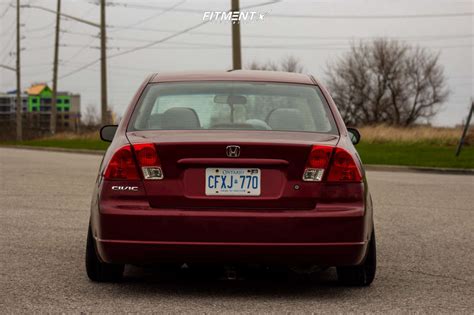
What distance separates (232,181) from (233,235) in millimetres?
322

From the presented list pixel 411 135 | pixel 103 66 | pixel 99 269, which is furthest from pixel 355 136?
pixel 103 66

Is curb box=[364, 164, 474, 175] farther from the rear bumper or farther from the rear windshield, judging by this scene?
the rear bumper

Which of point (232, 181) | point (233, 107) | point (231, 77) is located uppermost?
point (231, 77)

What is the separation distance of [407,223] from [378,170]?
1252cm

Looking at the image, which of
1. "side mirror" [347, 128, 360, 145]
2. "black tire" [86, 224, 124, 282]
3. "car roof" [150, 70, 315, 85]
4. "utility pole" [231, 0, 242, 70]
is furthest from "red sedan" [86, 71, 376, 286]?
"utility pole" [231, 0, 242, 70]

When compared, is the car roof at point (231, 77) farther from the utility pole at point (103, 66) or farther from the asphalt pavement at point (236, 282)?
the utility pole at point (103, 66)

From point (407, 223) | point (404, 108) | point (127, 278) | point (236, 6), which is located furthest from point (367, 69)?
point (127, 278)

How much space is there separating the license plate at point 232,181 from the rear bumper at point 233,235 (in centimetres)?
13

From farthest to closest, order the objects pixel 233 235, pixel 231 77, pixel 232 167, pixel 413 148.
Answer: pixel 413 148 → pixel 231 77 → pixel 232 167 → pixel 233 235

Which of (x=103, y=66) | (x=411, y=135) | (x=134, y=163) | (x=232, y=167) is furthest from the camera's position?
(x=103, y=66)

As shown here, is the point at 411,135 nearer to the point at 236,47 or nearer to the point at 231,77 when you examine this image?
the point at 236,47

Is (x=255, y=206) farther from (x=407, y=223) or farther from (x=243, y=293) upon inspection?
(x=407, y=223)

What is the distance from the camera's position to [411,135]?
3694cm

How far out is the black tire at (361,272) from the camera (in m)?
5.79
